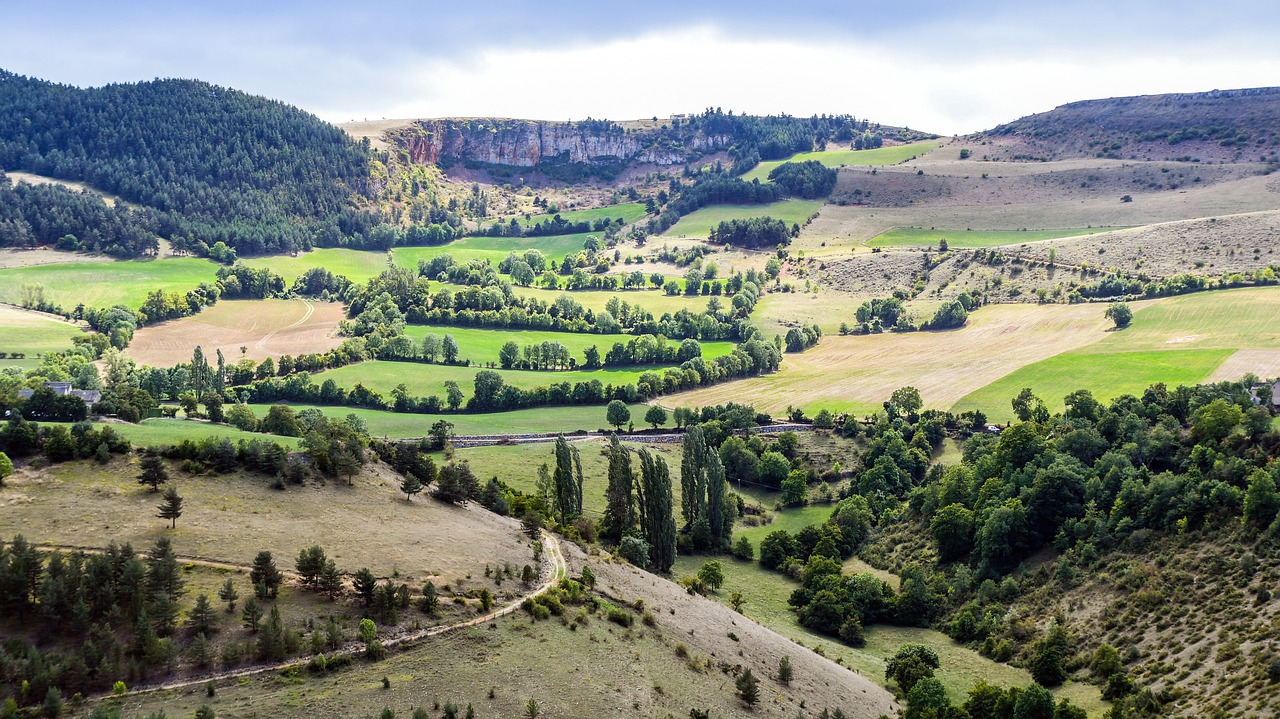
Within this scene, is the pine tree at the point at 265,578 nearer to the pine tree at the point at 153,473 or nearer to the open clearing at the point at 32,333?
the pine tree at the point at 153,473

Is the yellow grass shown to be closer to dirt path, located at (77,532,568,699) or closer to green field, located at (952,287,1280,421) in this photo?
green field, located at (952,287,1280,421)

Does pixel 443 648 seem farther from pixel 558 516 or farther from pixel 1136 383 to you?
pixel 1136 383

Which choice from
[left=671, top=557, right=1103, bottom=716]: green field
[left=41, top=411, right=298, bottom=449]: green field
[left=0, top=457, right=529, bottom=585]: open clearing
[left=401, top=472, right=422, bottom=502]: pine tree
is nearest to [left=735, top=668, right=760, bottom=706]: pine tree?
[left=0, top=457, right=529, bottom=585]: open clearing

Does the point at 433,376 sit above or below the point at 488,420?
above

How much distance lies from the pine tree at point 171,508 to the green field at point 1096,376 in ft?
368

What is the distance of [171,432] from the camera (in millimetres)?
88500

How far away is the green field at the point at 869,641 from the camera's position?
263 ft

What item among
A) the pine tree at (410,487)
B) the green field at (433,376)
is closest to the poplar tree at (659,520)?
the pine tree at (410,487)

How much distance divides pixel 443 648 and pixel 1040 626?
55.1m

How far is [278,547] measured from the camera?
2689 inches

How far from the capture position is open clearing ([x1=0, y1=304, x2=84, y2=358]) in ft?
566

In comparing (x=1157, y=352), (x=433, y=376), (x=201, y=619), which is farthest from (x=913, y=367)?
(x=201, y=619)

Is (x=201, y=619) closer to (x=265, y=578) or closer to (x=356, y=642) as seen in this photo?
(x=265, y=578)

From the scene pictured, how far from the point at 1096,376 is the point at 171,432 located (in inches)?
5086
